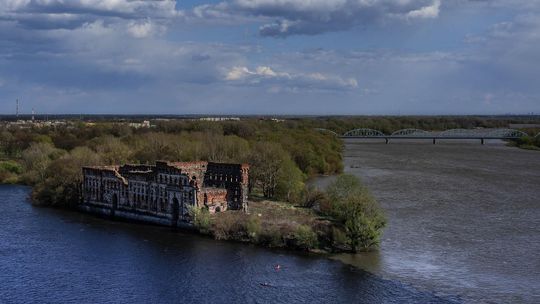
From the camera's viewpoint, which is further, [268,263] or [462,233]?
[462,233]

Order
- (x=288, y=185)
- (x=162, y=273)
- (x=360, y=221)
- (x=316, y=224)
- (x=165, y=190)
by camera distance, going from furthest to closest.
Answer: (x=288, y=185), (x=165, y=190), (x=316, y=224), (x=360, y=221), (x=162, y=273)

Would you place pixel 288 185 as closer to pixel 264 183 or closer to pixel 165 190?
pixel 264 183

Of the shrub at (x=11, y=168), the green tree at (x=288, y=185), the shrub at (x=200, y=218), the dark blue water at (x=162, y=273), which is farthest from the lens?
the shrub at (x=11, y=168)

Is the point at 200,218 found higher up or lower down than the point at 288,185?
lower down

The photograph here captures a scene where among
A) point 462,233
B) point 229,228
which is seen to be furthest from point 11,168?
point 462,233

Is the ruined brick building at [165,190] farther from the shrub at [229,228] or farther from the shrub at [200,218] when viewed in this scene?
the shrub at [229,228]

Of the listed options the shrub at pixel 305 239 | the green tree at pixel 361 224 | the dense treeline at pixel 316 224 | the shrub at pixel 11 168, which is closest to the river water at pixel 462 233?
the green tree at pixel 361 224

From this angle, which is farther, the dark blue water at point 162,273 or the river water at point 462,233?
the river water at point 462,233
